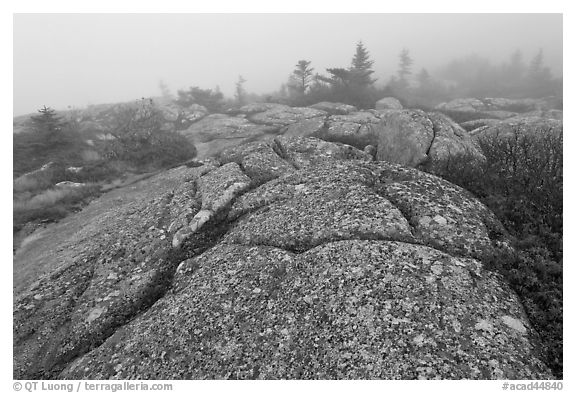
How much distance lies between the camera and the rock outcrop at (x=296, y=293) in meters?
5.65

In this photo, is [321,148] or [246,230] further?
[321,148]

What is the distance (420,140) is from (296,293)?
1071 centimetres

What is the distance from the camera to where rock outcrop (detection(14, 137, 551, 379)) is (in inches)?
223

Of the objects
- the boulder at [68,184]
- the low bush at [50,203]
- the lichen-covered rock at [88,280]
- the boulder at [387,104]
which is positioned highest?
the boulder at [387,104]

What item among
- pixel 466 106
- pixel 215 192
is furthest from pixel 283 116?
pixel 466 106

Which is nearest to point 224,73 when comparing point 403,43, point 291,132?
→ point 403,43

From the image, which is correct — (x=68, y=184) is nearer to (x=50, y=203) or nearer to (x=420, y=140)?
(x=50, y=203)

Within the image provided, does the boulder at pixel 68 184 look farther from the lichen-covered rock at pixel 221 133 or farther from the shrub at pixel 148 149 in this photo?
the lichen-covered rock at pixel 221 133

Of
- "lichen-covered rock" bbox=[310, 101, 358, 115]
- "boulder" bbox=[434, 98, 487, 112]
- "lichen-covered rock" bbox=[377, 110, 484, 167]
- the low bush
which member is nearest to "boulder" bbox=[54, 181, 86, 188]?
the low bush

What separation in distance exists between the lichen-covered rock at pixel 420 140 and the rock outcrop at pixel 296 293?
15.0ft

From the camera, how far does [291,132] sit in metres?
26.5

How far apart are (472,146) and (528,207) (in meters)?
7.04

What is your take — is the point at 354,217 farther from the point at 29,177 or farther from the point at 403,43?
the point at 403,43

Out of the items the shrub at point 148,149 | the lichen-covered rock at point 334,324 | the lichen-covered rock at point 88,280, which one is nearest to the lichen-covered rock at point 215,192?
the lichen-covered rock at point 88,280
